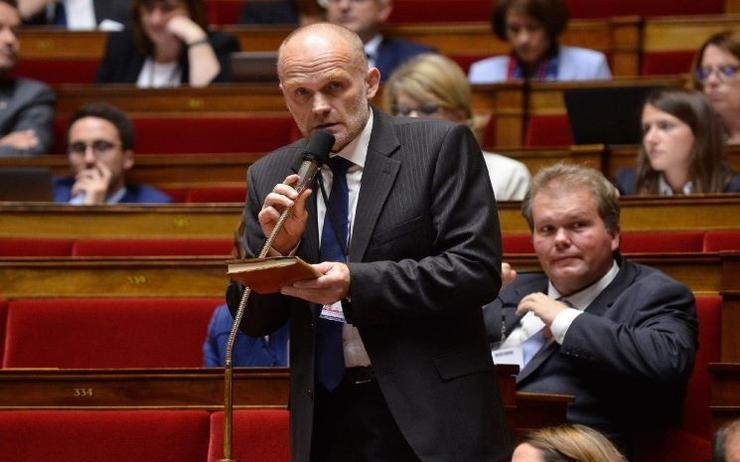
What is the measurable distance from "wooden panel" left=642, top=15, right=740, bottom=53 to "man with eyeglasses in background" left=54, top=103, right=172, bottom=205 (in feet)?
2.81

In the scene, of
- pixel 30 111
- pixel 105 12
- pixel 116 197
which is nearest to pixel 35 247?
pixel 116 197

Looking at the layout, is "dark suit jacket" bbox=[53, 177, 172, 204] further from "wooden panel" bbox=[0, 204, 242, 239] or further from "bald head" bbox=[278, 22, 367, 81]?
"bald head" bbox=[278, 22, 367, 81]

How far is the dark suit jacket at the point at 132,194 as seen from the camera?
5.70 ft

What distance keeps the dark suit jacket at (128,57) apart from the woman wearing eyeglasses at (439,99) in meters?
0.62

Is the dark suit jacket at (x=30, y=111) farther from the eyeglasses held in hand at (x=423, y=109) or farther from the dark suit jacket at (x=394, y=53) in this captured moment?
the eyeglasses held in hand at (x=423, y=109)

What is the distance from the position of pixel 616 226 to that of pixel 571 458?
0.43 m

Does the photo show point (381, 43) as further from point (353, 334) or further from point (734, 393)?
point (353, 334)

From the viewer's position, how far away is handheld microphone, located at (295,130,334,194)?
77 centimetres

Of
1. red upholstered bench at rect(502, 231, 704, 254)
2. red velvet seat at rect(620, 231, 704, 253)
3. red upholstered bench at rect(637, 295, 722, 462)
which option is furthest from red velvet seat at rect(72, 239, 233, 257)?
red upholstered bench at rect(637, 295, 722, 462)

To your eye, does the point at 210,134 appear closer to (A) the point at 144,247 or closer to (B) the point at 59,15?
(A) the point at 144,247

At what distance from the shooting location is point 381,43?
211 centimetres

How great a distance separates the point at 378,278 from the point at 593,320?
1.20 ft

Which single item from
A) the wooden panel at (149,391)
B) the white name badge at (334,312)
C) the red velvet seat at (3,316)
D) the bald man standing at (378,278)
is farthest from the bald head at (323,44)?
the red velvet seat at (3,316)

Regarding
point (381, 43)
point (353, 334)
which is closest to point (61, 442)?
point (353, 334)
